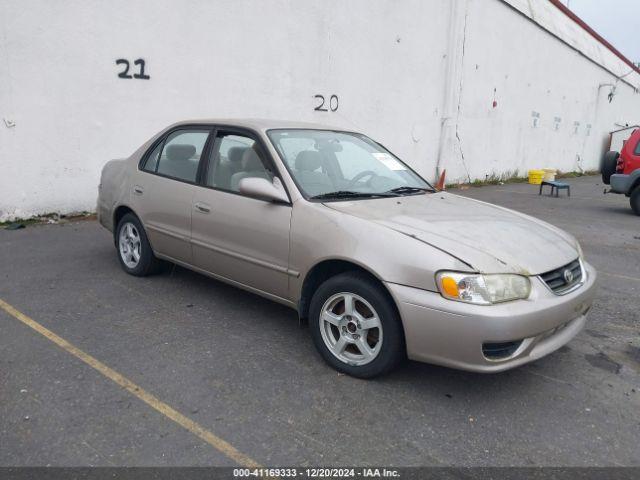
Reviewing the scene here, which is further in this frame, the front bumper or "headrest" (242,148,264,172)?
"headrest" (242,148,264,172)

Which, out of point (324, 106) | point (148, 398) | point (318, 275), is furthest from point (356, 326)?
point (324, 106)

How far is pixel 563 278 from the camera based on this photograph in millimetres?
3207

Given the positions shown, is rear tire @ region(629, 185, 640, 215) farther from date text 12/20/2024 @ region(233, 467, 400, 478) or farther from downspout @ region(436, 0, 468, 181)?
date text 12/20/2024 @ region(233, 467, 400, 478)

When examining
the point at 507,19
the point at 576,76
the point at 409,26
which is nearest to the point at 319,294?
the point at 409,26

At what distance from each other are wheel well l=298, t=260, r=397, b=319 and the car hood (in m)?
0.32

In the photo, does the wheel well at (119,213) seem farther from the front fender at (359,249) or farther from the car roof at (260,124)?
the front fender at (359,249)

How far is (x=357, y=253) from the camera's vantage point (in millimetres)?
3105

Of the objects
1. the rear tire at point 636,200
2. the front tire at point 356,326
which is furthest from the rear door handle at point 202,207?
the rear tire at point 636,200

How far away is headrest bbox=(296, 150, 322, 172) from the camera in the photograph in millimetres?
3840

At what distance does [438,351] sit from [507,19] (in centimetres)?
1606

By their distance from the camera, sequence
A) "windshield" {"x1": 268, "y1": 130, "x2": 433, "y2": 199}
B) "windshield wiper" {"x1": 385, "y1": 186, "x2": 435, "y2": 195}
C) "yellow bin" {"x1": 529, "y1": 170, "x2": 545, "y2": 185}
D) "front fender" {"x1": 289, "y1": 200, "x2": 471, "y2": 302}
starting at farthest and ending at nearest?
"yellow bin" {"x1": 529, "y1": 170, "x2": 545, "y2": 185} < "windshield wiper" {"x1": 385, "y1": 186, "x2": 435, "y2": 195} < "windshield" {"x1": 268, "y1": 130, "x2": 433, "y2": 199} < "front fender" {"x1": 289, "y1": 200, "x2": 471, "y2": 302}

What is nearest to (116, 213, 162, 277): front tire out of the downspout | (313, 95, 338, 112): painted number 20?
(313, 95, 338, 112): painted number 20

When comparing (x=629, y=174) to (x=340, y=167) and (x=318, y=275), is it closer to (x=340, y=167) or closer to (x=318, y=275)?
(x=340, y=167)

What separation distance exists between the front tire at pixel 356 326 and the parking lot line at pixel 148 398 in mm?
947
